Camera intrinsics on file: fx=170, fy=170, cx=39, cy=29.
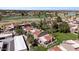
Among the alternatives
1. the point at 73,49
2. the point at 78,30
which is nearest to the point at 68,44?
the point at 73,49

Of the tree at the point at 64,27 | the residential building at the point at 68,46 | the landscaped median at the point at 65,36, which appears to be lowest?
the residential building at the point at 68,46

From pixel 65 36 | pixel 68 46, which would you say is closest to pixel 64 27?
pixel 65 36

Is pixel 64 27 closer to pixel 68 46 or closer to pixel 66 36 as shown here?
pixel 66 36

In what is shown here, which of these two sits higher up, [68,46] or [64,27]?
[64,27]

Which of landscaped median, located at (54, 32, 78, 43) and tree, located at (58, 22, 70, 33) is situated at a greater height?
tree, located at (58, 22, 70, 33)

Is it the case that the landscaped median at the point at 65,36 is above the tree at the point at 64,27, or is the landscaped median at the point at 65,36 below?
below

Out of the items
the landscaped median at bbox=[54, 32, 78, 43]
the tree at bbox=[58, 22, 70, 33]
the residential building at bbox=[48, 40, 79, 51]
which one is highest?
the tree at bbox=[58, 22, 70, 33]

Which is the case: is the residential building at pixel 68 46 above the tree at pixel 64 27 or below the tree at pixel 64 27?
below

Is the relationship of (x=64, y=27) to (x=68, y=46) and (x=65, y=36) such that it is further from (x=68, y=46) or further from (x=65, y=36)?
(x=68, y=46)
